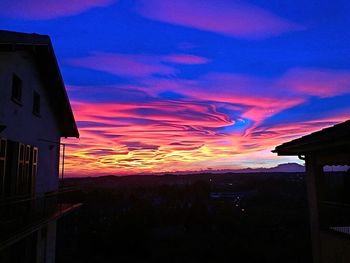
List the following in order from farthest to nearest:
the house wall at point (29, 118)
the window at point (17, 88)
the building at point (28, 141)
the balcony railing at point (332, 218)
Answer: the window at point (17, 88), the balcony railing at point (332, 218), the house wall at point (29, 118), the building at point (28, 141)

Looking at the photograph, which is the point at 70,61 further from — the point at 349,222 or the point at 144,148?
the point at 144,148

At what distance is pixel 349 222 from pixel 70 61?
12.9 metres

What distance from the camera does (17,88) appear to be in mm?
11211

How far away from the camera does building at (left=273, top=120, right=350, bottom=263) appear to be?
9227mm

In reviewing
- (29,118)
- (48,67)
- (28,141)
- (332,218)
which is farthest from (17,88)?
(332,218)

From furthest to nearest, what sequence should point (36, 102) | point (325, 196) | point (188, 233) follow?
1. point (188, 233)
2. point (36, 102)
3. point (325, 196)

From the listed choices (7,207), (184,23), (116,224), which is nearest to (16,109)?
(7,207)

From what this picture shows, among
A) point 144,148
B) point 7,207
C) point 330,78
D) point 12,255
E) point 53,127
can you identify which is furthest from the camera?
point 144,148

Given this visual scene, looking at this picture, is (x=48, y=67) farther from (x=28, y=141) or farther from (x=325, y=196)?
(x=325, y=196)

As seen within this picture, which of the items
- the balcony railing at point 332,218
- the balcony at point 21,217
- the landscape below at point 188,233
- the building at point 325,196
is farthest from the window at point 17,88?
the landscape below at point 188,233

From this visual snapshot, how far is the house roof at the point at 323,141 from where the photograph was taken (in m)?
7.65

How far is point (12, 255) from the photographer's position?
11539 millimetres

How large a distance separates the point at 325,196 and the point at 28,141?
31.3ft

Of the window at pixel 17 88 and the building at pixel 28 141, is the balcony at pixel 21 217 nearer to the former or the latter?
the building at pixel 28 141
